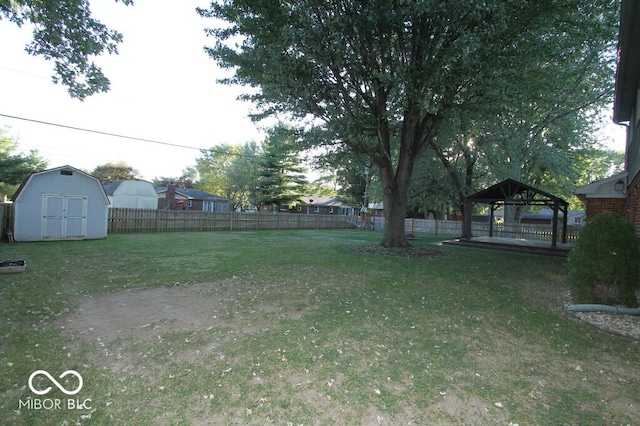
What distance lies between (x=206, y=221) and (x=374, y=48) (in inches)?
588

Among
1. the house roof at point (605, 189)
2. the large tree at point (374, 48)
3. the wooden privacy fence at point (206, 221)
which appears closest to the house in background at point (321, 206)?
the wooden privacy fence at point (206, 221)

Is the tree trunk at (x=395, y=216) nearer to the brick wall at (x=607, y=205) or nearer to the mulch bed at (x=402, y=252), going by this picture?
the mulch bed at (x=402, y=252)

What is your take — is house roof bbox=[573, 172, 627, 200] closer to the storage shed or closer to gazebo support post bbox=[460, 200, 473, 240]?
gazebo support post bbox=[460, 200, 473, 240]

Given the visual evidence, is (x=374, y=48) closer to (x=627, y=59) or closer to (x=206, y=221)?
(x=627, y=59)

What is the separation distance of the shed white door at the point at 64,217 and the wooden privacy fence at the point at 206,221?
3139 mm

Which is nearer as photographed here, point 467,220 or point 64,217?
point 64,217

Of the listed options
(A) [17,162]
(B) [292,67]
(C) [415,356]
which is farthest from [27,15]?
(A) [17,162]

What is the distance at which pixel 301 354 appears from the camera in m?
3.29

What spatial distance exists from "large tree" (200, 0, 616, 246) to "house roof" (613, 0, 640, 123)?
167cm

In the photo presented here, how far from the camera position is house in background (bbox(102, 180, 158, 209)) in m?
28.3

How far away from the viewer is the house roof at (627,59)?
4801 mm

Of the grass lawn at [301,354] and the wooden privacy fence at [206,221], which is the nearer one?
the grass lawn at [301,354]

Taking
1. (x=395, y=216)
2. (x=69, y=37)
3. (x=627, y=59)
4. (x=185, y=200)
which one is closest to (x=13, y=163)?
(x=185, y=200)

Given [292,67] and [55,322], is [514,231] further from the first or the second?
[55,322]
